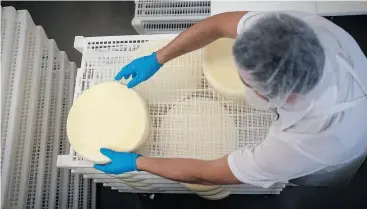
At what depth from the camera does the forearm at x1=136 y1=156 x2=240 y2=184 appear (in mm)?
1318

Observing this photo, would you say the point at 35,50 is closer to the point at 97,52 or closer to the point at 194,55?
the point at 97,52

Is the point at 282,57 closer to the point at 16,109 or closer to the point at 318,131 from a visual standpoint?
the point at 318,131

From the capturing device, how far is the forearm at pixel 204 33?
4.49ft

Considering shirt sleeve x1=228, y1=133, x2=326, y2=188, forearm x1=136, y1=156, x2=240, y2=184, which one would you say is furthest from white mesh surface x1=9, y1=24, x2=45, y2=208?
shirt sleeve x1=228, y1=133, x2=326, y2=188

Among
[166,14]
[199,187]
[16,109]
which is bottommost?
[199,187]

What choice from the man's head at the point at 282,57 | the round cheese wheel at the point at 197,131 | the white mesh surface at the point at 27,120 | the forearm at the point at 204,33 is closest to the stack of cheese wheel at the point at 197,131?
the round cheese wheel at the point at 197,131

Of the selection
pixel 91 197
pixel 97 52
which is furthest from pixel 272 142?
pixel 91 197

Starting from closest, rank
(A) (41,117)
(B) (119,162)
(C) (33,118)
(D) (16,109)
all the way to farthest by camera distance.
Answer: (B) (119,162), (D) (16,109), (C) (33,118), (A) (41,117)

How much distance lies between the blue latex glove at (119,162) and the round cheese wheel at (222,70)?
41 cm

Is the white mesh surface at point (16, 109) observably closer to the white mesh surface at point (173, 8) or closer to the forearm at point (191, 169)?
the forearm at point (191, 169)

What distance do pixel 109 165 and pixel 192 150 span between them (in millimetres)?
317

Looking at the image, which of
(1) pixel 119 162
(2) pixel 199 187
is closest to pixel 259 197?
(2) pixel 199 187

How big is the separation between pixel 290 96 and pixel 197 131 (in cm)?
55

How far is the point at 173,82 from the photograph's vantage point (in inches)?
65.3
